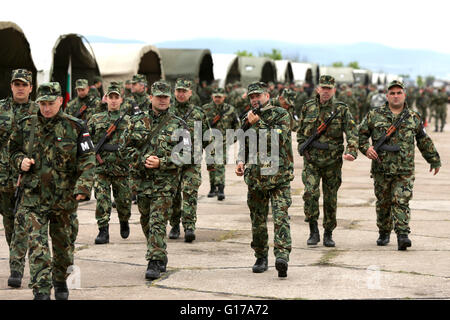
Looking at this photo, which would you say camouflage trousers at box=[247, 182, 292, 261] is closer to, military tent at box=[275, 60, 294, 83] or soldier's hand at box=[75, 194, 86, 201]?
soldier's hand at box=[75, 194, 86, 201]

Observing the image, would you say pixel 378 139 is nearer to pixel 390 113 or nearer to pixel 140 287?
pixel 390 113

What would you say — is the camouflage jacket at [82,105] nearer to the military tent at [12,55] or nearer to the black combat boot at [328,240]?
the military tent at [12,55]

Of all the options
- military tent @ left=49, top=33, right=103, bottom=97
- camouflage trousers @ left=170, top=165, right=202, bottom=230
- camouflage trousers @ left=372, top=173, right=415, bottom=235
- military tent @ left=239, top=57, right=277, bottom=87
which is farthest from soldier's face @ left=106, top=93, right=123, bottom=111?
military tent @ left=239, top=57, right=277, bottom=87

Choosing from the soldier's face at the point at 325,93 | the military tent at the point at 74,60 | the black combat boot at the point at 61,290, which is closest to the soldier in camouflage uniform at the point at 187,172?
the soldier's face at the point at 325,93

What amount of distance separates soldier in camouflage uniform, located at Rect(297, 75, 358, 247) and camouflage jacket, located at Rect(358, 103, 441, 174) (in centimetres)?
29

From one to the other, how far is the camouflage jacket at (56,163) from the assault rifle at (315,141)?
3777 mm

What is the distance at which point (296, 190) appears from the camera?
631 inches

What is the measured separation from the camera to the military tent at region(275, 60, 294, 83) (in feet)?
161

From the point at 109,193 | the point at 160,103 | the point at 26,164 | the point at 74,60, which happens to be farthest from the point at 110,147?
the point at 74,60

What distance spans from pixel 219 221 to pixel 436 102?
84.0 ft

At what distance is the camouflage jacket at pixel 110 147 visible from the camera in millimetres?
10438
